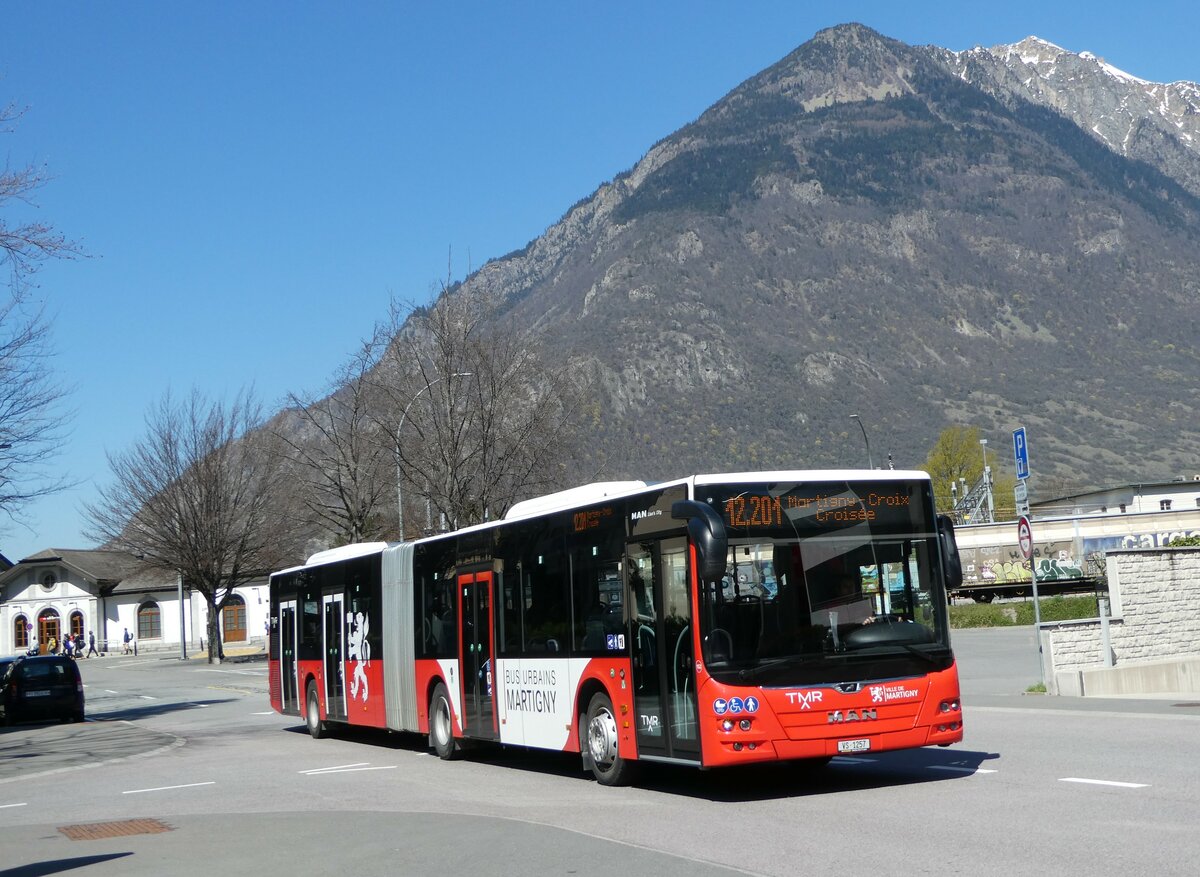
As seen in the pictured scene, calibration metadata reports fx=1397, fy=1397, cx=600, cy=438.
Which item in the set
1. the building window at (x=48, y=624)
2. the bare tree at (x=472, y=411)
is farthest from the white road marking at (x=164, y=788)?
the building window at (x=48, y=624)

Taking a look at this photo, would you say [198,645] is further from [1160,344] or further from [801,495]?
[1160,344]

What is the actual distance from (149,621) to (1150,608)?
81.3 metres

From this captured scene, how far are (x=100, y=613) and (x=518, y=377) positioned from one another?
6203 cm

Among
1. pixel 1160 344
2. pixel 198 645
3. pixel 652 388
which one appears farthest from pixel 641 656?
pixel 1160 344

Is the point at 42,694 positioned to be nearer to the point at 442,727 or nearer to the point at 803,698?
the point at 442,727

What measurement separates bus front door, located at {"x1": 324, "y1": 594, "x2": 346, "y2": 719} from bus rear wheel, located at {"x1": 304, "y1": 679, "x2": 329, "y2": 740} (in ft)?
2.20

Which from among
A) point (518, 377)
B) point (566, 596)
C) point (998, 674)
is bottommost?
point (998, 674)

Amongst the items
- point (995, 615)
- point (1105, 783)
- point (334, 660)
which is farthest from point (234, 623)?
point (1105, 783)

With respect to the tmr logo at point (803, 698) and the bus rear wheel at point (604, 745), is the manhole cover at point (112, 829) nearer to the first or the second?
the bus rear wheel at point (604, 745)

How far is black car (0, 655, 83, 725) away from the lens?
32188 mm

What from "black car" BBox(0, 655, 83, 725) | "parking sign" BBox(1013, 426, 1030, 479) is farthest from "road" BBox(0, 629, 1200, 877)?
"black car" BBox(0, 655, 83, 725)

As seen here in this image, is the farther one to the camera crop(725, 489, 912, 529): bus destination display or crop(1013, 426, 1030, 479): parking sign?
crop(1013, 426, 1030, 479): parking sign

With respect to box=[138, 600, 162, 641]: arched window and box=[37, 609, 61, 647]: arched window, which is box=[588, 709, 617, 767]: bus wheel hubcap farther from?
box=[37, 609, 61, 647]: arched window

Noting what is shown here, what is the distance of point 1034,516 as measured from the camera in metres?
85.8
